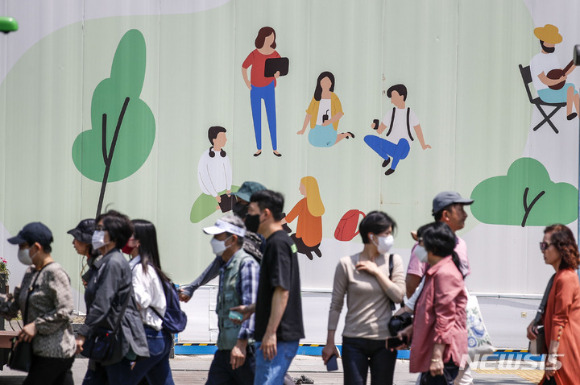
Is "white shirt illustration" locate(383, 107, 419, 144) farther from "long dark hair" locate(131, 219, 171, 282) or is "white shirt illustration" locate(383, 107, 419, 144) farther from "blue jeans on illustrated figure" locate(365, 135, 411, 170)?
"long dark hair" locate(131, 219, 171, 282)

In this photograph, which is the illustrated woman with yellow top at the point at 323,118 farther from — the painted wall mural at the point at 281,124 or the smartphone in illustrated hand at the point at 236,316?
the smartphone in illustrated hand at the point at 236,316

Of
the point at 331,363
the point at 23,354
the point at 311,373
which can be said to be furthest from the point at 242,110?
the point at 23,354

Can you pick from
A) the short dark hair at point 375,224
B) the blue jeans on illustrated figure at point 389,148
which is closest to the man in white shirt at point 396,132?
the blue jeans on illustrated figure at point 389,148

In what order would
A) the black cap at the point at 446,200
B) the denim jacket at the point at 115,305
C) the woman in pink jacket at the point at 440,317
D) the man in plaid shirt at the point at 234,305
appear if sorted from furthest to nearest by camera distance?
1. the black cap at the point at 446,200
2. the denim jacket at the point at 115,305
3. the man in plaid shirt at the point at 234,305
4. the woman in pink jacket at the point at 440,317

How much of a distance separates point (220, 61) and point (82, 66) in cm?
166

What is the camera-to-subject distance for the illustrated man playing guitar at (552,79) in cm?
1042

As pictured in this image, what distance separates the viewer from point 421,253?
6133 millimetres

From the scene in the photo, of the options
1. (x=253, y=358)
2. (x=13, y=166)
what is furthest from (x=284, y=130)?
(x=253, y=358)

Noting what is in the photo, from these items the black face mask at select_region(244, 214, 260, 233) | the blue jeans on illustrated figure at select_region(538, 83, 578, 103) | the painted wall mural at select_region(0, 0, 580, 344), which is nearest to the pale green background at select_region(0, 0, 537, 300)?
the painted wall mural at select_region(0, 0, 580, 344)

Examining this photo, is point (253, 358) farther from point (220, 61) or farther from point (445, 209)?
point (220, 61)

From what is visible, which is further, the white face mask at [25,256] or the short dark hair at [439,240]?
the white face mask at [25,256]

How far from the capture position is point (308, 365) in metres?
10.0

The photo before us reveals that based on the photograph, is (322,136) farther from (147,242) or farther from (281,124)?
(147,242)

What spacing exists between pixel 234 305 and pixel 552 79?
6243 mm
